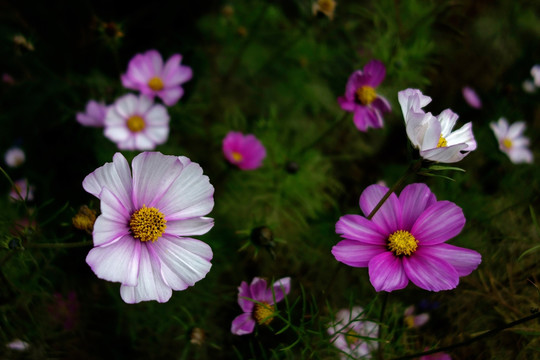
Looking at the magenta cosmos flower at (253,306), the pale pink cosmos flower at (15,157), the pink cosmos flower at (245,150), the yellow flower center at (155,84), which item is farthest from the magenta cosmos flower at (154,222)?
the pale pink cosmos flower at (15,157)

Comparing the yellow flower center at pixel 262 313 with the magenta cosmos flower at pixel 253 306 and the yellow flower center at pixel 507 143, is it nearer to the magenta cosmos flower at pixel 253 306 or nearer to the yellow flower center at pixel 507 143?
the magenta cosmos flower at pixel 253 306

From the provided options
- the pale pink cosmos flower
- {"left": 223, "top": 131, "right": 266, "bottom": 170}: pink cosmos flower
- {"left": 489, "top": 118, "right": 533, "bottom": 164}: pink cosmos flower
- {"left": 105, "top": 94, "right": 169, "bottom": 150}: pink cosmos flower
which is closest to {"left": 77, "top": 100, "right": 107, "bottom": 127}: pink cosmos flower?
{"left": 105, "top": 94, "right": 169, "bottom": 150}: pink cosmos flower

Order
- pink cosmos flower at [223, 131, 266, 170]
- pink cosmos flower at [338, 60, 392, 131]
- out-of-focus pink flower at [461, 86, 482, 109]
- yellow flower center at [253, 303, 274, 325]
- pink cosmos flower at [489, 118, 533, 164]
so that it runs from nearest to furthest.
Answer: yellow flower center at [253, 303, 274, 325], pink cosmos flower at [338, 60, 392, 131], pink cosmos flower at [223, 131, 266, 170], pink cosmos flower at [489, 118, 533, 164], out-of-focus pink flower at [461, 86, 482, 109]

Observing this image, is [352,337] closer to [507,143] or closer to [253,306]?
[253,306]

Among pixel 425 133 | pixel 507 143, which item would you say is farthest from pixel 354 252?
pixel 507 143

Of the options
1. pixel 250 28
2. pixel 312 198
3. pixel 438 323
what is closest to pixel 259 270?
pixel 312 198

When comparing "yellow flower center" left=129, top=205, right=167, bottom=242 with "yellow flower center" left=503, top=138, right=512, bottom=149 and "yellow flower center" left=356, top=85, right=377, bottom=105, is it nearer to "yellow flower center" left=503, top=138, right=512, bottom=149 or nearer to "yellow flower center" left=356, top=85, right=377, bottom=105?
"yellow flower center" left=356, top=85, right=377, bottom=105
